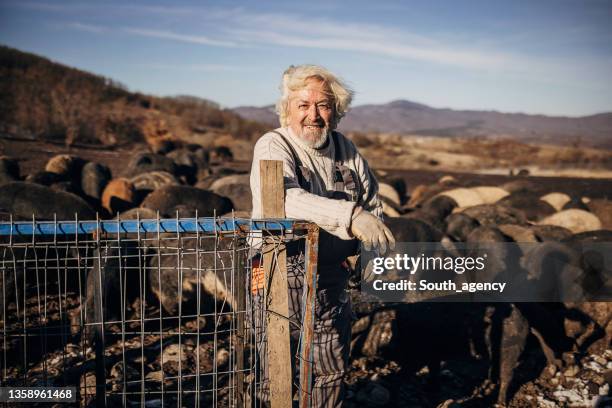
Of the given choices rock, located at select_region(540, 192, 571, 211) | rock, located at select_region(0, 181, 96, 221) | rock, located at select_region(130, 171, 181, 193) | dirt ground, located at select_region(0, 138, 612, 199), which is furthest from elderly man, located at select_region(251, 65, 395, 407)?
dirt ground, located at select_region(0, 138, 612, 199)

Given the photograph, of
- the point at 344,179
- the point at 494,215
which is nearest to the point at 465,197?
the point at 494,215

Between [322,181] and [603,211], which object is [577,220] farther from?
[322,181]

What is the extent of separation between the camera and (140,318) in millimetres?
4031

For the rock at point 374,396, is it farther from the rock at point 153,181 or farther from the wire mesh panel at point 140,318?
the rock at point 153,181

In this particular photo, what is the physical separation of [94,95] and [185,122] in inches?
260

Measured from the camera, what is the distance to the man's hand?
2.35 metres

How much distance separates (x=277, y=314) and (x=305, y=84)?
1.27 metres

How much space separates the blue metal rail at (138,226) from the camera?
251 cm

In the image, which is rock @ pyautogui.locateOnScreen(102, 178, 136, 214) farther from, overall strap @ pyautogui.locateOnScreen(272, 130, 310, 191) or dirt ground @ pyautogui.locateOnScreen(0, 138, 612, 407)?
overall strap @ pyautogui.locateOnScreen(272, 130, 310, 191)

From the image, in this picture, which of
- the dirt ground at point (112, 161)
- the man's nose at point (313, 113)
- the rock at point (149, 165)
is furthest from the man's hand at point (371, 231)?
the dirt ground at point (112, 161)

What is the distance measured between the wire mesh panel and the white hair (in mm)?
819

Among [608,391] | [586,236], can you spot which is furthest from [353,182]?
[586,236]

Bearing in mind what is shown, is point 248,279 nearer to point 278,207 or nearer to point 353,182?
point 278,207

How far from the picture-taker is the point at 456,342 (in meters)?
4.89
